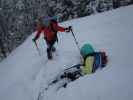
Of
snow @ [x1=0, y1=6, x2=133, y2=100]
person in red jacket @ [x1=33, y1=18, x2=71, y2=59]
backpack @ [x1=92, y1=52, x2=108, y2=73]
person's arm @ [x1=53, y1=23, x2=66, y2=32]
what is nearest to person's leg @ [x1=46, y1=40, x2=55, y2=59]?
person in red jacket @ [x1=33, y1=18, x2=71, y2=59]

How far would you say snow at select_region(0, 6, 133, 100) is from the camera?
8117mm

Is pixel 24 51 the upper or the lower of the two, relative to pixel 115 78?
lower

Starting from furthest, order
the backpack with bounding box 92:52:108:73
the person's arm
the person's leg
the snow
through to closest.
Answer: the person's leg < the person's arm < the backpack with bounding box 92:52:108:73 < the snow

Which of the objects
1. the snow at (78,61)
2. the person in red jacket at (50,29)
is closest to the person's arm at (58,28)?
the person in red jacket at (50,29)

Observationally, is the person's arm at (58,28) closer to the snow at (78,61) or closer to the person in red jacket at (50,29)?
the person in red jacket at (50,29)

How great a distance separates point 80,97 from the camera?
8.20 metres

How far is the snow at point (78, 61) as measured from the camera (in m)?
8.12

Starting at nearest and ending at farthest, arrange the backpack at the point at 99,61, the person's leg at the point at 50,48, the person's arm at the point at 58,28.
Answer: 1. the backpack at the point at 99,61
2. the person's arm at the point at 58,28
3. the person's leg at the point at 50,48

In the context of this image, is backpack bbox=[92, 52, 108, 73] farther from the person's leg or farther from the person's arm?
the person's leg

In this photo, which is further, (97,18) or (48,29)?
(97,18)

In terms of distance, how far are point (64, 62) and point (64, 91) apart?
2559mm

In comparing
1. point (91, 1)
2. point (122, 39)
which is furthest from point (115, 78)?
point (91, 1)

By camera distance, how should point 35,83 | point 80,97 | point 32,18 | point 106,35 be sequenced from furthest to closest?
point 32,18, point 106,35, point 35,83, point 80,97

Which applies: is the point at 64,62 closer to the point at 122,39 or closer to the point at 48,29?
the point at 48,29
